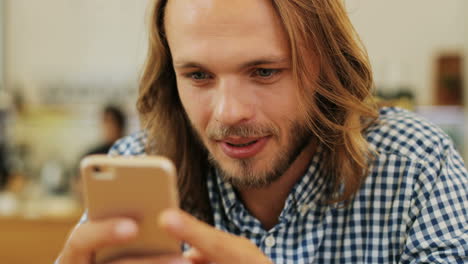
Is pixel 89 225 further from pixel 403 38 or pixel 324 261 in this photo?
pixel 403 38

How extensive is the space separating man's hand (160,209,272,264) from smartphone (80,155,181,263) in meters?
0.03

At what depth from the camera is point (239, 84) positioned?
37.8 inches

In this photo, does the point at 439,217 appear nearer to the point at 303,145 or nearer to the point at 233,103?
the point at 303,145

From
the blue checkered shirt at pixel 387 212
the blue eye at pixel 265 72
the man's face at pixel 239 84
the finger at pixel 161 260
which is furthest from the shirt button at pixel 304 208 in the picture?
the finger at pixel 161 260

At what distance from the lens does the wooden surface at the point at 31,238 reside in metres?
3.16

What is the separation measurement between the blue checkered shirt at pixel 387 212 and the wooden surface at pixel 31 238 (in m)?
2.29

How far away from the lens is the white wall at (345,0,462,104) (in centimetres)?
335

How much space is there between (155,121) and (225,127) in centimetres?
38

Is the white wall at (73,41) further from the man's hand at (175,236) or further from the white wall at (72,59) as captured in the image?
the man's hand at (175,236)

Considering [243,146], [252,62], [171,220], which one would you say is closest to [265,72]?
[252,62]

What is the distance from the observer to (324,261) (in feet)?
3.56

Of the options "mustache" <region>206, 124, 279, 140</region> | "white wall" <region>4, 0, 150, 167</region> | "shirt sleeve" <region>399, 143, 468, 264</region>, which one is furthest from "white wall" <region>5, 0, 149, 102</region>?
"shirt sleeve" <region>399, 143, 468, 264</region>

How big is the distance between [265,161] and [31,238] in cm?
262

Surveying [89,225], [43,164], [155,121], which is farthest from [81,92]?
[89,225]
